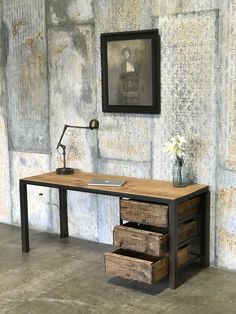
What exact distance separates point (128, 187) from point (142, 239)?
457mm

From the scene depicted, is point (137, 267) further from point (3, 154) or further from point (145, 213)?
point (3, 154)

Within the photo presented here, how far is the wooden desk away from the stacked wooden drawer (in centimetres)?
6

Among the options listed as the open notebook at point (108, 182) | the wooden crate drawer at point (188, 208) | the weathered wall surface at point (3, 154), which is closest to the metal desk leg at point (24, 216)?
the open notebook at point (108, 182)

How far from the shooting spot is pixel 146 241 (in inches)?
141

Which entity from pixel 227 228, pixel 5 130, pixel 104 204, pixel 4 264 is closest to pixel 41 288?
pixel 4 264

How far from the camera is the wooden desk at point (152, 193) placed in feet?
11.7

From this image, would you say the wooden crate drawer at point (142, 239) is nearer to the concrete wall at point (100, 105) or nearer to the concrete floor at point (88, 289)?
the concrete floor at point (88, 289)

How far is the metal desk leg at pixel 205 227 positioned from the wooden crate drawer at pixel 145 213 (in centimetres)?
48

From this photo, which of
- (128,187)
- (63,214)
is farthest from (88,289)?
(63,214)

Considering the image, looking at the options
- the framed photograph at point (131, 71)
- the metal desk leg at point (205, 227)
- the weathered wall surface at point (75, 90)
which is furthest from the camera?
the weathered wall surface at point (75, 90)

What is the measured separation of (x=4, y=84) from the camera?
203 inches

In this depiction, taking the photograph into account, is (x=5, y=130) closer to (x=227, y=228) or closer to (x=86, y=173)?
(x=86, y=173)

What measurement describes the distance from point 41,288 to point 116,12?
2264mm

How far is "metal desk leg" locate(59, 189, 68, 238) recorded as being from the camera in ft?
15.8
